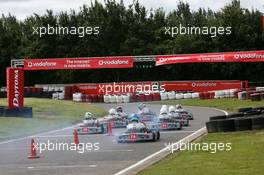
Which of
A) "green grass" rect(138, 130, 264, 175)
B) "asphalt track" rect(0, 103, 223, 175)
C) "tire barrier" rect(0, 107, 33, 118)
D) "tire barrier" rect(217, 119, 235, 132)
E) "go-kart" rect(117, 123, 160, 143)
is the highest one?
→ "tire barrier" rect(0, 107, 33, 118)

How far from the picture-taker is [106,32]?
6556 cm

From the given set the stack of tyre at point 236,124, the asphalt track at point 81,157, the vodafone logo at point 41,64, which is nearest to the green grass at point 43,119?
the asphalt track at point 81,157

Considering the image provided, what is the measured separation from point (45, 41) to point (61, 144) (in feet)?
153

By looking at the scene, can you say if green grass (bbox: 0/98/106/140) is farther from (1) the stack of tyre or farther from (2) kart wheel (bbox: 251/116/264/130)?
(2) kart wheel (bbox: 251/116/264/130)

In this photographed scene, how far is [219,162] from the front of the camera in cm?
1165

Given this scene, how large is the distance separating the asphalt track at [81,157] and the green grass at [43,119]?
337 cm

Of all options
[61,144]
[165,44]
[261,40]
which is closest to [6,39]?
[165,44]

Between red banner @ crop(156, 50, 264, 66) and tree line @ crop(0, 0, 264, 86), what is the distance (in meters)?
11.6

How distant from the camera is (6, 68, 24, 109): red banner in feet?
92.3

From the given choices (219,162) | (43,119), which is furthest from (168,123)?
(219,162)

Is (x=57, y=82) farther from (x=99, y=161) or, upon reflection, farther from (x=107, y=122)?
(x=99, y=161)

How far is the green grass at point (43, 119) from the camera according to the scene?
23.7 m

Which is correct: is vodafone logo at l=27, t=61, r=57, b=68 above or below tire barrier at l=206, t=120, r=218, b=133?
above

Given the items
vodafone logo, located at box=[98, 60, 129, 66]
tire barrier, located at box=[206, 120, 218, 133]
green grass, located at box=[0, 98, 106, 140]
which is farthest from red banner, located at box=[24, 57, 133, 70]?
tire barrier, located at box=[206, 120, 218, 133]
